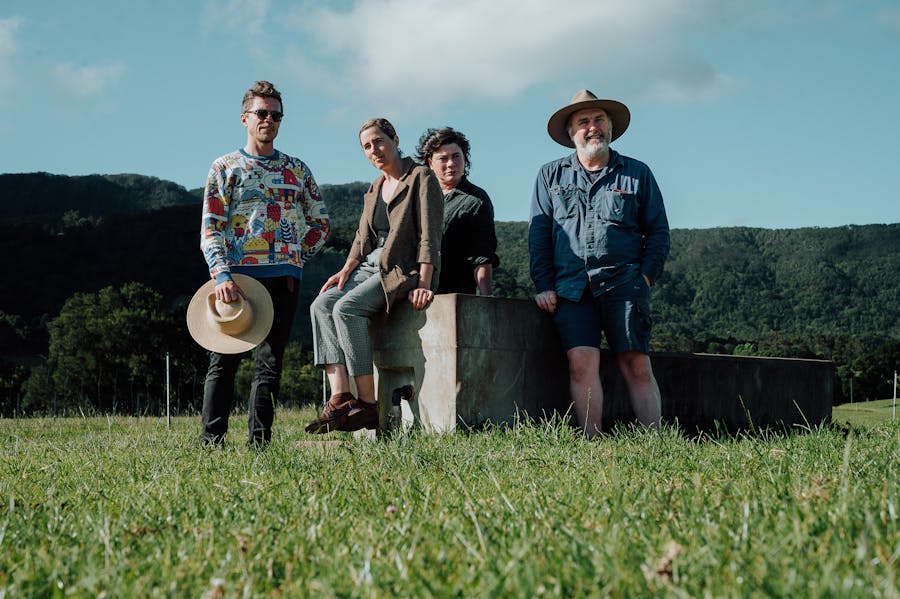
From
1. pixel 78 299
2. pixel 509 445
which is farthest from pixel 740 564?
pixel 78 299

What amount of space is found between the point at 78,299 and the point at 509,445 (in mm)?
68134

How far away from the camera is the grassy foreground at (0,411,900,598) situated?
159 centimetres

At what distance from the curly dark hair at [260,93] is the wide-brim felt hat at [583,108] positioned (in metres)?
1.77

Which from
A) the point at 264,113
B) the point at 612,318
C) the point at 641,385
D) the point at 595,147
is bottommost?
the point at 641,385

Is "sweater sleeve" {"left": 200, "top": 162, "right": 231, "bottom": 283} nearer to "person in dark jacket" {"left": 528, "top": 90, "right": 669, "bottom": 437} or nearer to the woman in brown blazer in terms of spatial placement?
the woman in brown blazer

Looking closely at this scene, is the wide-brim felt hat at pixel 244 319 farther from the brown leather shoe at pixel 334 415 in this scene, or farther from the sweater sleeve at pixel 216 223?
the brown leather shoe at pixel 334 415

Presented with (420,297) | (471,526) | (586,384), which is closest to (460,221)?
(420,297)

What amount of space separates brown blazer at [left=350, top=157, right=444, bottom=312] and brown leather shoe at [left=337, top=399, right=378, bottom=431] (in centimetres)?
63

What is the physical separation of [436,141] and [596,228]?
145 cm

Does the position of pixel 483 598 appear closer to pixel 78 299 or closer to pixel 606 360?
pixel 606 360

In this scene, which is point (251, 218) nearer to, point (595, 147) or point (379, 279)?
point (379, 279)

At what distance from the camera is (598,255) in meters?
5.16

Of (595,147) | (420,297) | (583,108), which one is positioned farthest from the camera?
(583,108)

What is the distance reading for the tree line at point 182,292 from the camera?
56.4m
